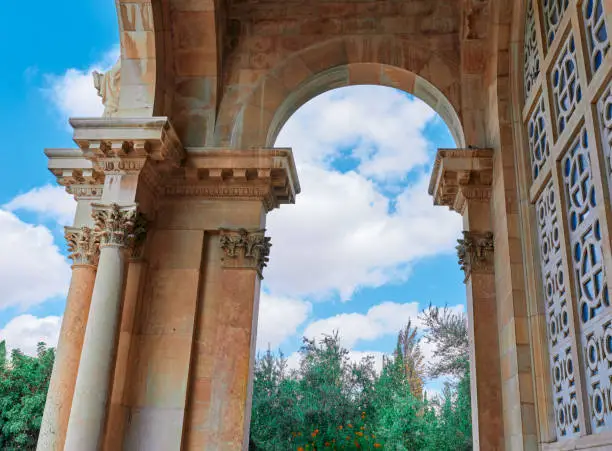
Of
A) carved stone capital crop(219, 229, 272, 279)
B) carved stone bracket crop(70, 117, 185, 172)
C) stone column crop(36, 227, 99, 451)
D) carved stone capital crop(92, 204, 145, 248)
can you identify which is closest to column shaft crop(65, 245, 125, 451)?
carved stone capital crop(92, 204, 145, 248)

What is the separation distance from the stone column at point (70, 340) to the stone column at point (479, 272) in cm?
600

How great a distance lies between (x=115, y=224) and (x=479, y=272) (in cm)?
569

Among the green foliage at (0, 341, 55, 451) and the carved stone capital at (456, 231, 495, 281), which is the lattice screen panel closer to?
the carved stone capital at (456, 231, 495, 281)

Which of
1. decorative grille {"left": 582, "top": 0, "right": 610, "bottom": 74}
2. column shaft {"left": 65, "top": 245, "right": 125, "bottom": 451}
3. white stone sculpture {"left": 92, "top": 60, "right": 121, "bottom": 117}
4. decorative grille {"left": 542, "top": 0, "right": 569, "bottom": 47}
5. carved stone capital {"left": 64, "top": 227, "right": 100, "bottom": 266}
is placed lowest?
column shaft {"left": 65, "top": 245, "right": 125, "bottom": 451}

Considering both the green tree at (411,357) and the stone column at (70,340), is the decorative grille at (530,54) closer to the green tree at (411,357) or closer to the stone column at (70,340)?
the stone column at (70,340)

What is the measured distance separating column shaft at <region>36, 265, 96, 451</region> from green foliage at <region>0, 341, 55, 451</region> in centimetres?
1906

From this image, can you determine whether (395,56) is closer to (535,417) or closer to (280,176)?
(280,176)

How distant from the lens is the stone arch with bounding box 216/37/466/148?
1052 centimetres

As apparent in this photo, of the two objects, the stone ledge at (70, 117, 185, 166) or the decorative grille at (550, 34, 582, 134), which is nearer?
the decorative grille at (550, 34, 582, 134)

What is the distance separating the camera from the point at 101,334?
819cm

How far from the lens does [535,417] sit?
Answer: 7.44m

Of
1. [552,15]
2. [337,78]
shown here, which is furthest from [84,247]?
[552,15]

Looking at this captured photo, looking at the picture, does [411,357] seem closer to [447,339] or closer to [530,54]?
[447,339]

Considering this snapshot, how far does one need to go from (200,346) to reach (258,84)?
4897 millimetres
